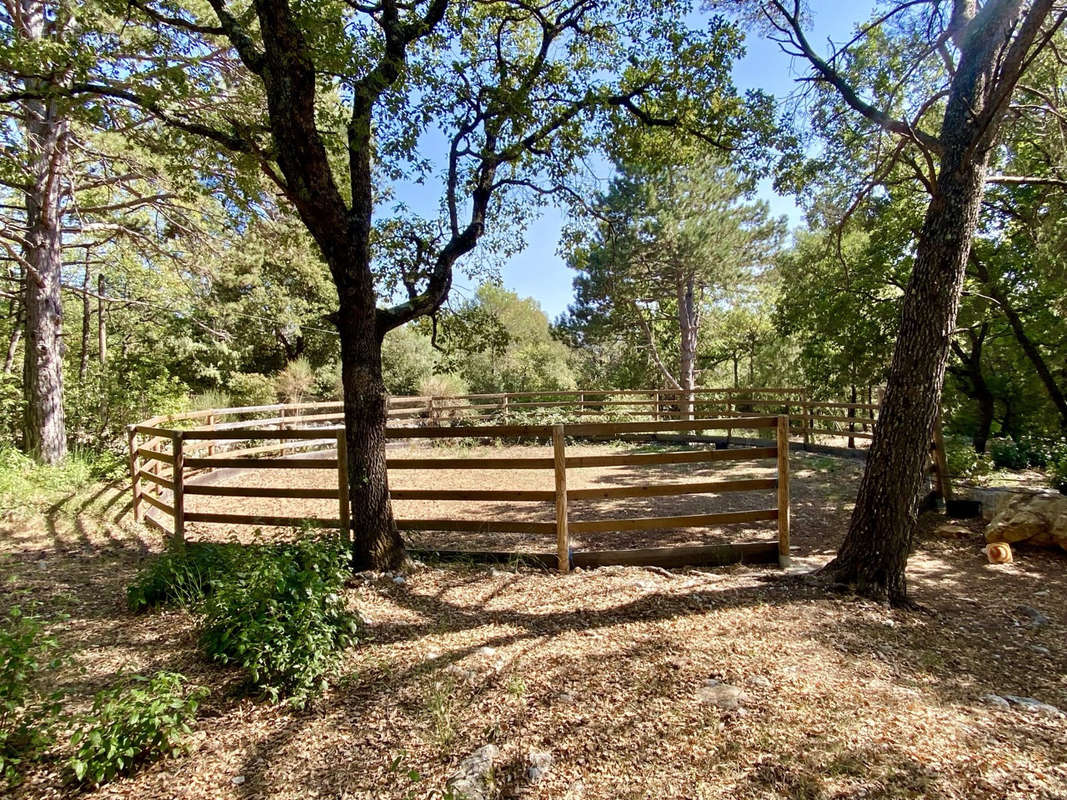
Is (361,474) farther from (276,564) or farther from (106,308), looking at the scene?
(106,308)

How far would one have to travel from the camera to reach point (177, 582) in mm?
3580

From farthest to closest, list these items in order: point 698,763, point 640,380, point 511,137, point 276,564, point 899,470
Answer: point 640,380 → point 511,137 → point 899,470 → point 276,564 → point 698,763

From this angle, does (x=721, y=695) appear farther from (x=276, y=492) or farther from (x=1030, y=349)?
(x=1030, y=349)

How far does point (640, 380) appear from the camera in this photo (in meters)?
26.2

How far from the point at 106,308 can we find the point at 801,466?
61.3ft

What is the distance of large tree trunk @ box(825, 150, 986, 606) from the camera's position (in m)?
3.53

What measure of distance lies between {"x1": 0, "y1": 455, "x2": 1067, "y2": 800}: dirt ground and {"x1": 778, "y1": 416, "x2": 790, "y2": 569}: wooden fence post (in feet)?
0.83

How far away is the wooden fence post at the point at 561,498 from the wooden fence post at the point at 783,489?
1.80m

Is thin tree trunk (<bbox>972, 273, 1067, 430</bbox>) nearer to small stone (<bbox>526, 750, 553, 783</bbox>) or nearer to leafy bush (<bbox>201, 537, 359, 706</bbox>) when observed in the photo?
small stone (<bbox>526, 750, 553, 783</bbox>)

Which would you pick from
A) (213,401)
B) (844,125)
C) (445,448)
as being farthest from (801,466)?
(213,401)

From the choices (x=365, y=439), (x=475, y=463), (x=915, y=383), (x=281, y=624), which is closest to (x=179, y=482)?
(x=365, y=439)

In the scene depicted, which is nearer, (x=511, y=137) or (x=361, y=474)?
(x=361, y=474)

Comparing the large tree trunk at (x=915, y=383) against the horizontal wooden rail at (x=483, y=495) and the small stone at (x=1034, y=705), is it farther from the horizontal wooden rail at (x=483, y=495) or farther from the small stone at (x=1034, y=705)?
the horizontal wooden rail at (x=483, y=495)

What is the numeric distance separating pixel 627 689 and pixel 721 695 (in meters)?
0.45
